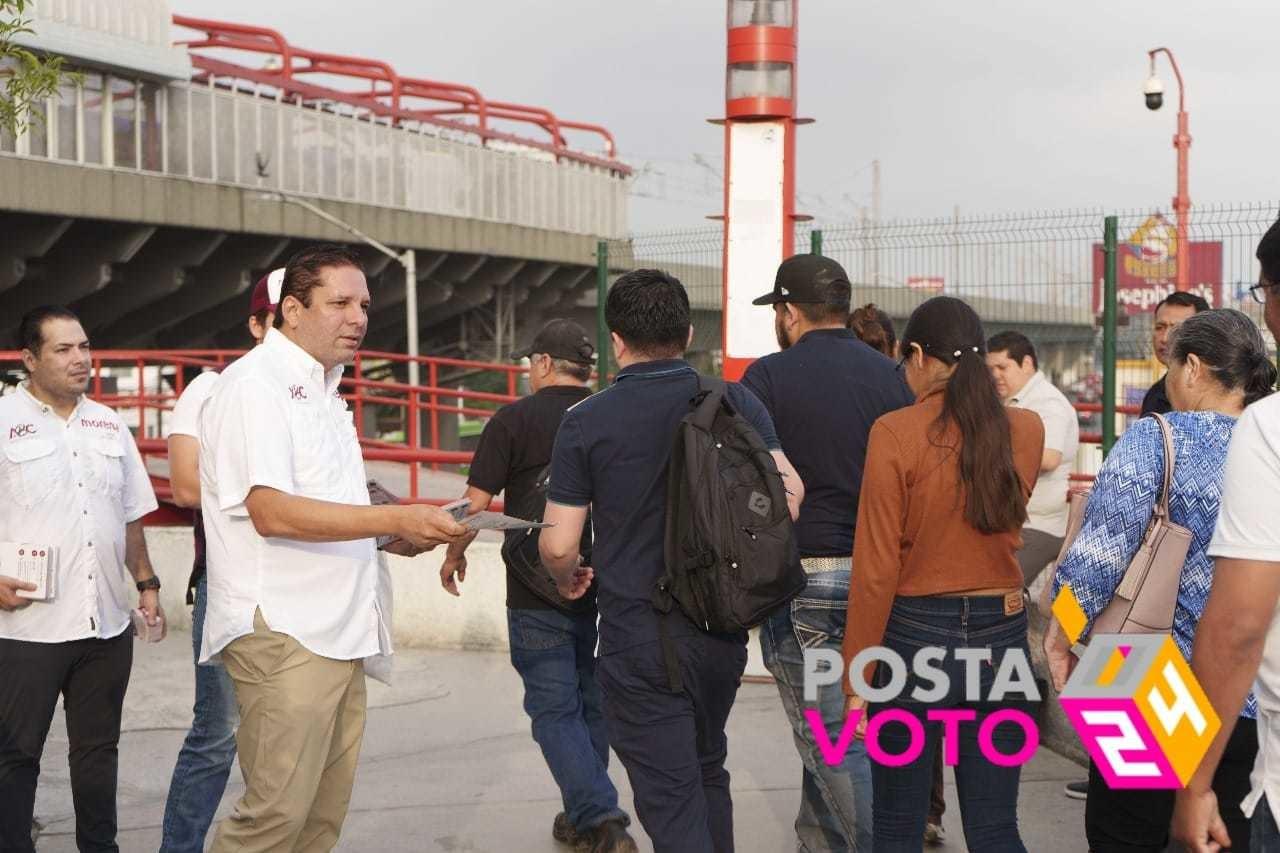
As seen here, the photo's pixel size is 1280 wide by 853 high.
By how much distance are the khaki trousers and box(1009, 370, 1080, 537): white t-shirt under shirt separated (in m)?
3.53

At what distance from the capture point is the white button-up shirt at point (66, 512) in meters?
4.90

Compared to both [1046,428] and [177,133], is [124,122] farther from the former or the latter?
[1046,428]

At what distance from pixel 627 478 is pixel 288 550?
A: 2.85 ft

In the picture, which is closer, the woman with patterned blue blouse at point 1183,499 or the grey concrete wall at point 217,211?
the woman with patterned blue blouse at point 1183,499

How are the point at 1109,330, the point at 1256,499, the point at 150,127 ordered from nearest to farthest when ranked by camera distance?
1. the point at 1256,499
2. the point at 1109,330
3. the point at 150,127

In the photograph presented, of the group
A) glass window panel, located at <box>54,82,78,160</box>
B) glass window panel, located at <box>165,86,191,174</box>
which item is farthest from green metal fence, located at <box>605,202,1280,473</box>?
glass window panel, located at <box>165,86,191,174</box>

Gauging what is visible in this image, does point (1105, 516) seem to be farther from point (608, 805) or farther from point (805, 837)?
point (608, 805)

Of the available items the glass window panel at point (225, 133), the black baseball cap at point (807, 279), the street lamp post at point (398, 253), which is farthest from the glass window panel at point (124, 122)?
the black baseball cap at point (807, 279)

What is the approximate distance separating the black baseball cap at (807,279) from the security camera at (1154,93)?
2201 centimetres

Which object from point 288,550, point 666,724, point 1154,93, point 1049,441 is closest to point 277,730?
point 288,550

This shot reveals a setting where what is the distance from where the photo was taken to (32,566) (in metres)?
4.88

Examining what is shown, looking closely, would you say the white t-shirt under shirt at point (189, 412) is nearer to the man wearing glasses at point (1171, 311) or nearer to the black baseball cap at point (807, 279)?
the black baseball cap at point (807, 279)

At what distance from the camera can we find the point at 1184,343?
3.75m

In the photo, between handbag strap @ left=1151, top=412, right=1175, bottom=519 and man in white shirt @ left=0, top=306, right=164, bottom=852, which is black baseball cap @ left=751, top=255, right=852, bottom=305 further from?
man in white shirt @ left=0, top=306, right=164, bottom=852
